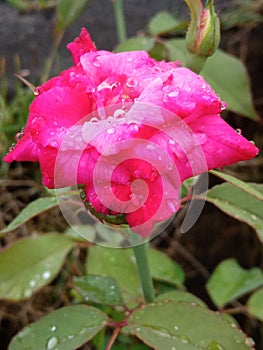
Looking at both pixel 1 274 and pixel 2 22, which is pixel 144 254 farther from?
pixel 2 22

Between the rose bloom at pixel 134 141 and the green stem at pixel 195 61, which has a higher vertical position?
the rose bloom at pixel 134 141

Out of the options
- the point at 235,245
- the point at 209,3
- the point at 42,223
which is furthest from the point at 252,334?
the point at 209,3

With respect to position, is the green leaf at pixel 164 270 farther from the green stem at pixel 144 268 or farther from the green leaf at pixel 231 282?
the green stem at pixel 144 268

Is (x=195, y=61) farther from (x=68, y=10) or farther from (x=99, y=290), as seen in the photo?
(x=68, y=10)

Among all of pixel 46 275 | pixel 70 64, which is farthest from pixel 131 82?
pixel 70 64

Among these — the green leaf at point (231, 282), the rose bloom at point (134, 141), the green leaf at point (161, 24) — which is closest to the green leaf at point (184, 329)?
the rose bloom at point (134, 141)

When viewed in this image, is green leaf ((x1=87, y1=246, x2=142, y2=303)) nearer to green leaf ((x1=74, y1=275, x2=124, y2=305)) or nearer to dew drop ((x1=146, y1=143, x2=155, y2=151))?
green leaf ((x1=74, y1=275, x2=124, y2=305))
